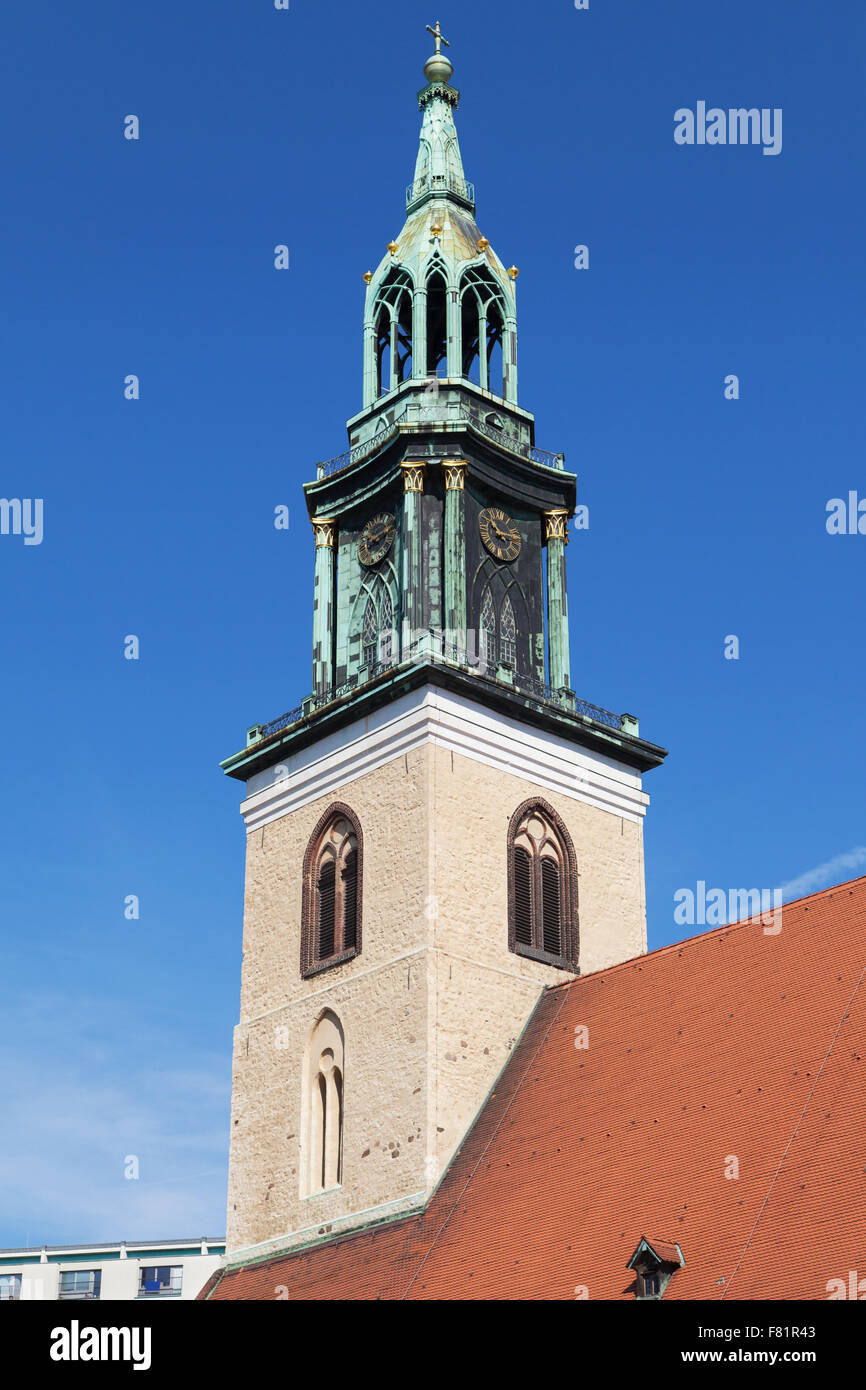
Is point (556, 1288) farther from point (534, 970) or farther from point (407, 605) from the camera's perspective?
point (407, 605)

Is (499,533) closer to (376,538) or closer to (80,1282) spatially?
(376,538)

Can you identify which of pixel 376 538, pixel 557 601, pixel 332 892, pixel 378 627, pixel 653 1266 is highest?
pixel 376 538

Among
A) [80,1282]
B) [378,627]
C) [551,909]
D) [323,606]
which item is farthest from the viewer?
[80,1282]

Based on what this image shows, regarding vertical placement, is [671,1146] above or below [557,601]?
below

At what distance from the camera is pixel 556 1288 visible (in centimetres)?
2530

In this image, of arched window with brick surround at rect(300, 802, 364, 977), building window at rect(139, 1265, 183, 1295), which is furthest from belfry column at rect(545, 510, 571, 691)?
building window at rect(139, 1265, 183, 1295)

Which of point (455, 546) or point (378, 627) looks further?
point (378, 627)

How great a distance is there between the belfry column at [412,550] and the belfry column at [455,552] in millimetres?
498

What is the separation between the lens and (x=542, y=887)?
3356cm

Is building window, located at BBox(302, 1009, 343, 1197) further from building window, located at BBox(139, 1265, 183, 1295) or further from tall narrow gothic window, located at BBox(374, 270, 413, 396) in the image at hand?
building window, located at BBox(139, 1265, 183, 1295)

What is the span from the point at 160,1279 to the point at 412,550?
39982 millimetres

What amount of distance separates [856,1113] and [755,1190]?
160 cm

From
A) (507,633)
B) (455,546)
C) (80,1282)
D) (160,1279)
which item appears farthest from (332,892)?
(80,1282)
